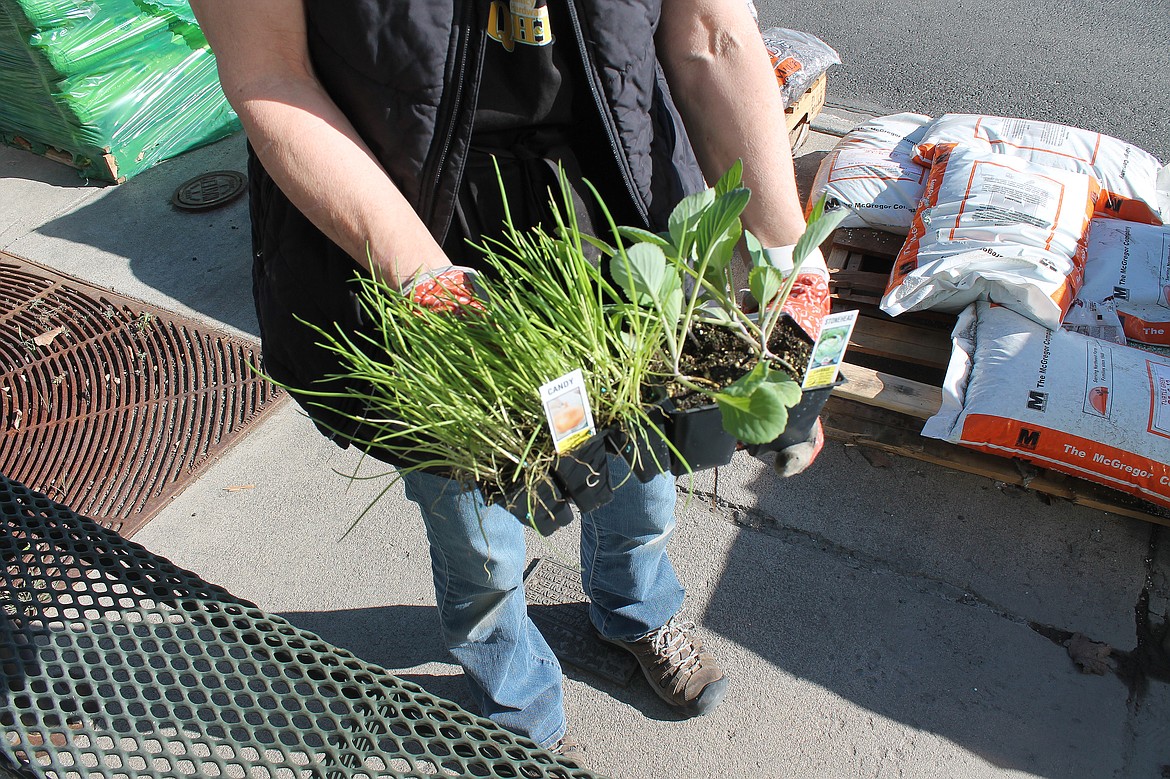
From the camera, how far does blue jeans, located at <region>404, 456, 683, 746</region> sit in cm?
142

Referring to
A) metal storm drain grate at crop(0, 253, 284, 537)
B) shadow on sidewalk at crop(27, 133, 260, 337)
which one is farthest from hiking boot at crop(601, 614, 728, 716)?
shadow on sidewalk at crop(27, 133, 260, 337)

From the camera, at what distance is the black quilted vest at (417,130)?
3.63 ft

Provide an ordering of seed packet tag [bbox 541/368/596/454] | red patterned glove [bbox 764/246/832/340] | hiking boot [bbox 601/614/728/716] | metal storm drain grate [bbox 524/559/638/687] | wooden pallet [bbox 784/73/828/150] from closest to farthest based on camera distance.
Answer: seed packet tag [bbox 541/368/596/454], red patterned glove [bbox 764/246/832/340], hiking boot [bbox 601/614/728/716], metal storm drain grate [bbox 524/559/638/687], wooden pallet [bbox 784/73/828/150]

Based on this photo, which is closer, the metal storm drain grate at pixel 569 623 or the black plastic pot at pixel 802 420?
the black plastic pot at pixel 802 420

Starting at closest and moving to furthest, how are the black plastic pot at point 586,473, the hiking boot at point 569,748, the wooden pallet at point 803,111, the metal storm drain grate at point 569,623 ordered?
the black plastic pot at point 586,473 < the hiking boot at point 569,748 < the metal storm drain grate at point 569,623 < the wooden pallet at point 803,111

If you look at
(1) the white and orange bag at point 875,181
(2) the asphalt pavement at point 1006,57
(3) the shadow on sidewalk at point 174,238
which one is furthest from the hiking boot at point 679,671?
(2) the asphalt pavement at point 1006,57

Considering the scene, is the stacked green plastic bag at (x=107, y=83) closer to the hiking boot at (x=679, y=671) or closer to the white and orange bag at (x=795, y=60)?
the white and orange bag at (x=795, y=60)

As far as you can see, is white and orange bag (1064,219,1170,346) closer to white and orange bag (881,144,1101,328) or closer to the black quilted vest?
white and orange bag (881,144,1101,328)

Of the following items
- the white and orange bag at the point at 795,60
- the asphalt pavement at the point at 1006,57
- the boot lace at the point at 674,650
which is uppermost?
the white and orange bag at the point at 795,60

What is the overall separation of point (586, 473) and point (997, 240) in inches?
72.8

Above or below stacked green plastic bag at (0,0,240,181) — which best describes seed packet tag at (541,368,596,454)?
above

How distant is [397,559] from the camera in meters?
2.25

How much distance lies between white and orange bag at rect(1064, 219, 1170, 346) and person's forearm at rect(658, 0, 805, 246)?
4.94ft

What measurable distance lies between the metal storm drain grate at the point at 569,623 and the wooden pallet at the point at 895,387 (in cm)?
88
